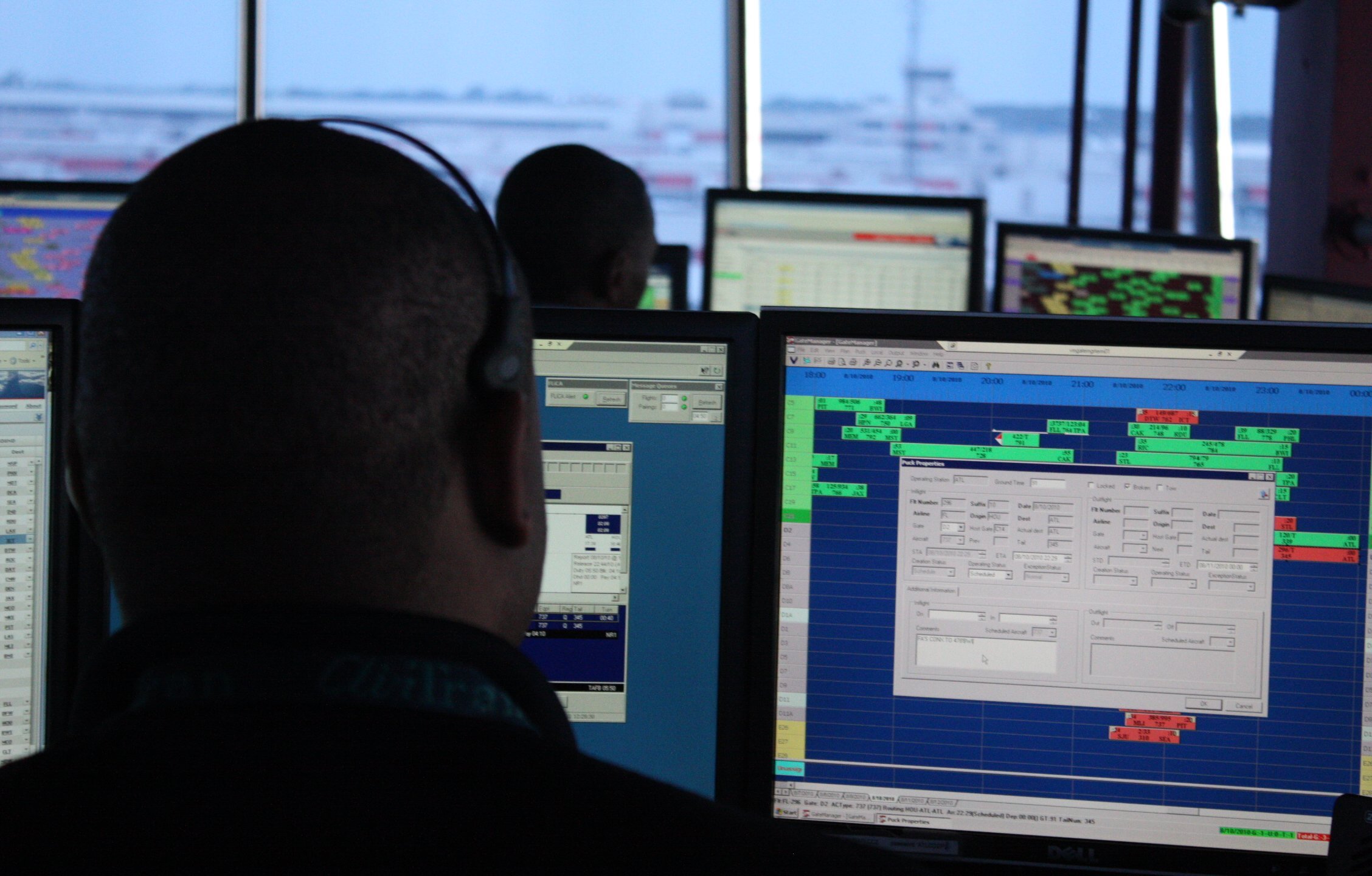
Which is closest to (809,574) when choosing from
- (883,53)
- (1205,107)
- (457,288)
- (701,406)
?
(701,406)

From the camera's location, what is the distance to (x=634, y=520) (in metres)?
1.13

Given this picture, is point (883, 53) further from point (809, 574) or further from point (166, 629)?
point (166, 629)

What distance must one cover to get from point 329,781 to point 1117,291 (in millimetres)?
3007

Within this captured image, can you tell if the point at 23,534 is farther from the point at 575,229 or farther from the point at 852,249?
the point at 852,249

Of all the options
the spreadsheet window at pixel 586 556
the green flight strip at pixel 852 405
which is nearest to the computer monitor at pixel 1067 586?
the green flight strip at pixel 852 405

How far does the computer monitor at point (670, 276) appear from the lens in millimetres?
3289

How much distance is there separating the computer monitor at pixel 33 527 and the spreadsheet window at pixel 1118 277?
251 centimetres

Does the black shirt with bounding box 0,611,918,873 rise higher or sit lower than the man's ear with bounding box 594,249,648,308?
lower

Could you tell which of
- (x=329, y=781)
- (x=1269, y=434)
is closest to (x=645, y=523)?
(x=1269, y=434)

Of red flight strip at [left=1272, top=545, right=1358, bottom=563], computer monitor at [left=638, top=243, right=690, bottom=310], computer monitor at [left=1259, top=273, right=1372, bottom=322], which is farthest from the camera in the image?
computer monitor at [left=638, top=243, right=690, bottom=310]

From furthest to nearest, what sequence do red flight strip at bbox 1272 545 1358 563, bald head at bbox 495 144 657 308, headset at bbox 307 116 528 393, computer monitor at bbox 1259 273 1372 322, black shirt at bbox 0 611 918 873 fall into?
computer monitor at bbox 1259 273 1372 322 → bald head at bbox 495 144 657 308 → red flight strip at bbox 1272 545 1358 563 → headset at bbox 307 116 528 393 → black shirt at bbox 0 611 918 873

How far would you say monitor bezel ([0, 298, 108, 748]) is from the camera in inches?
44.0

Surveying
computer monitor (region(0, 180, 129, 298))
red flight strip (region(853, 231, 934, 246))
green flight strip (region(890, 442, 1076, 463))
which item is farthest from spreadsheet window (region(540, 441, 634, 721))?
computer monitor (region(0, 180, 129, 298))

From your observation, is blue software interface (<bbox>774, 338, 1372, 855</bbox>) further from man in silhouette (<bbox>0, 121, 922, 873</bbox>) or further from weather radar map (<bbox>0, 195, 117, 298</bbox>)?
weather radar map (<bbox>0, 195, 117, 298</bbox>)
